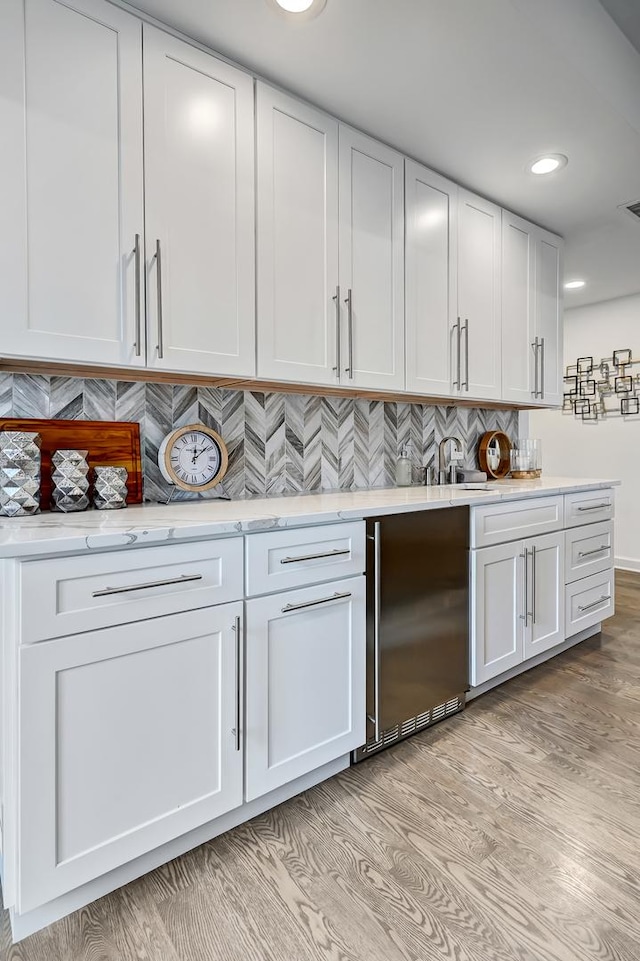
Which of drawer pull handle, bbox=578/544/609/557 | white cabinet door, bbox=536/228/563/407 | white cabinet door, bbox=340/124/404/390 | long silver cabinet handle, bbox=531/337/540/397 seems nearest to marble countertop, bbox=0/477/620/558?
white cabinet door, bbox=340/124/404/390

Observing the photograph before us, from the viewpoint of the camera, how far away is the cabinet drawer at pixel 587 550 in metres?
2.84

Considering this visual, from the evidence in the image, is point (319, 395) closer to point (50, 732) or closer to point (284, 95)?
point (284, 95)

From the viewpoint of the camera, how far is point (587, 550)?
2975 mm

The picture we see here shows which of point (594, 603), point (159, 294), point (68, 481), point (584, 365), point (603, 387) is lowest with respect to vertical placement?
point (594, 603)

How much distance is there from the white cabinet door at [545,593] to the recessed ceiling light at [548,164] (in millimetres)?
1752

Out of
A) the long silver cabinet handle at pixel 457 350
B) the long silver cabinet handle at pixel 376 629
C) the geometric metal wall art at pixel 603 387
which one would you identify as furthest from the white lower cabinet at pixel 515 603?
the geometric metal wall art at pixel 603 387

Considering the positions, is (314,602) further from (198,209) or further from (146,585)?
(198,209)

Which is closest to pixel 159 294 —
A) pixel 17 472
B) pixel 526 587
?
pixel 17 472

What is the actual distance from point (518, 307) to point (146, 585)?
2626 mm

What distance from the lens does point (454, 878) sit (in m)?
1.40

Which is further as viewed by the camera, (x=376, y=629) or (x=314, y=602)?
(x=376, y=629)

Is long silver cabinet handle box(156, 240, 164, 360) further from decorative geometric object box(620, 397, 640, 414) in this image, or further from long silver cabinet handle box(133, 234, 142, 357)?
decorative geometric object box(620, 397, 640, 414)

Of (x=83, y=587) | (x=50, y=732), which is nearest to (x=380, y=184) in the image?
(x=83, y=587)

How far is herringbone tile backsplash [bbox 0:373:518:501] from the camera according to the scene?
1.83 meters
